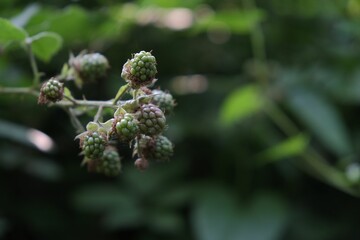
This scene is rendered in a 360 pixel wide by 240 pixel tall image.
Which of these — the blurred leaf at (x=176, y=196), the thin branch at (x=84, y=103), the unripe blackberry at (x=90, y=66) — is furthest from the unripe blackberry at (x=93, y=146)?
the blurred leaf at (x=176, y=196)

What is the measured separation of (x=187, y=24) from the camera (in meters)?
2.74

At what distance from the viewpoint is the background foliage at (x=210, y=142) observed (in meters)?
2.34

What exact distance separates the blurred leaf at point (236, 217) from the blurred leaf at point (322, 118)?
347 mm

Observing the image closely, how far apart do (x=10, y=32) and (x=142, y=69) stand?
0.45 meters

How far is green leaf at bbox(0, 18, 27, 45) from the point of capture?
4.38 feet

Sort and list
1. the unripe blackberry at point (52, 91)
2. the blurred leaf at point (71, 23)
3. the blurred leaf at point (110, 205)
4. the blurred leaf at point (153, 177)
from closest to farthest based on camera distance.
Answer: the unripe blackberry at point (52, 91) < the blurred leaf at point (71, 23) < the blurred leaf at point (110, 205) < the blurred leaf at point (153, 177)

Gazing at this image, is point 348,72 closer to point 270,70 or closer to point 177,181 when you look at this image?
point 270,70

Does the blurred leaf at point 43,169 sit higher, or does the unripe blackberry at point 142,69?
the blurred leaf at point 43,169

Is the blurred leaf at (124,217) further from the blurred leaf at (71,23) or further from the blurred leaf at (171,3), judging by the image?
the blurred leaf at (171,3)

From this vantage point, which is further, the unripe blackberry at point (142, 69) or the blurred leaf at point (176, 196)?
the blurred leaf at point (176, 196)

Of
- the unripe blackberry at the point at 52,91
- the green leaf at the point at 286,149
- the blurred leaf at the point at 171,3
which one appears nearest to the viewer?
the unripe blackberry at the point at 52,91

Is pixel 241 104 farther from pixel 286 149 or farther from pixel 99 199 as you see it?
pixel 99 199

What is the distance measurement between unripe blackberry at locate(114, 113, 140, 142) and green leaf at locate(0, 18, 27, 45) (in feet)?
1.45

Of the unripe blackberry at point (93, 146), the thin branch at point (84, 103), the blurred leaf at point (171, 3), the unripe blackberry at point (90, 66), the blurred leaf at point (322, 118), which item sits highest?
the blurred leaf at point (171, 3)
